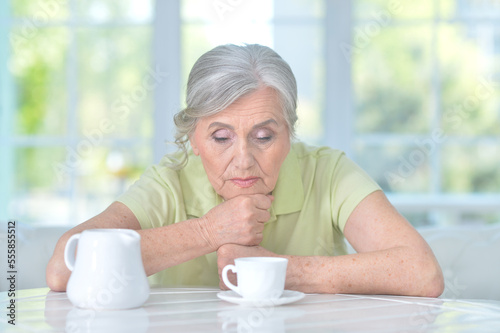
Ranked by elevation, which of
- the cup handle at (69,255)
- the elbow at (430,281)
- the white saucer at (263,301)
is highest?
the cup handle at (69,255)

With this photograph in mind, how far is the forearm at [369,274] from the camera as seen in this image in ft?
4.84

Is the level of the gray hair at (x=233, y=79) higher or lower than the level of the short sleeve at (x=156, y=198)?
higher

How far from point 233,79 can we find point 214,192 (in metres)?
0.36

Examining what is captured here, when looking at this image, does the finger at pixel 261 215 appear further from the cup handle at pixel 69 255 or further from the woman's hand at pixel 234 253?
the cup handle at pixel 69 255

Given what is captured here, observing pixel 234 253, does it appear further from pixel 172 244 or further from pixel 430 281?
pixel 430 281

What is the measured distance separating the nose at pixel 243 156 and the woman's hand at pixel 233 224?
0.09m

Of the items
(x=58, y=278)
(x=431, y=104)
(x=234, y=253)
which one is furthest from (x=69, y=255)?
(x=431, y=104)

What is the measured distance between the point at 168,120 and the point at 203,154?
1.74 metres

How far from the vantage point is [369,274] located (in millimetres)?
1494

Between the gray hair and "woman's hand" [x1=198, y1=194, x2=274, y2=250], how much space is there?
26 centimetres

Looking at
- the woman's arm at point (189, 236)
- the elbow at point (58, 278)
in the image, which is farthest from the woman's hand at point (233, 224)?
the elbow at point (58, 278)

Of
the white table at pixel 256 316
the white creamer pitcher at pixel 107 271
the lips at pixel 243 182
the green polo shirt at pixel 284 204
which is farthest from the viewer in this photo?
the green polo shirt at pixel 284 204

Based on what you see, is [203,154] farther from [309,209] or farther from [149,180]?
[309,209]

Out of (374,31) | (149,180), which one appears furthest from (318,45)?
(149,180)
